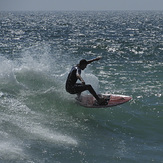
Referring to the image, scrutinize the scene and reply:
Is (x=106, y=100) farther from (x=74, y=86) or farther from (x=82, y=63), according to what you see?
(x=82, y=63)

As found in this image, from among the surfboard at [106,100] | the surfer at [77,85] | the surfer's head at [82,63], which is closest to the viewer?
the surfer's head at [82,63]

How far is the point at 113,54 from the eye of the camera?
26.7 metres

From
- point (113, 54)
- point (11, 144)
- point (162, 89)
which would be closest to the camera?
point (11, 144)

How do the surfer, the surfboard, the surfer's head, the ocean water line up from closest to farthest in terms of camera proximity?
the ocean water < the surfer's head < the surfer < the surfboard

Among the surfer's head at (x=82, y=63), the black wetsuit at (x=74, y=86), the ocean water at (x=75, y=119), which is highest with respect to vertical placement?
the surfer's head at (x=82, y=63)

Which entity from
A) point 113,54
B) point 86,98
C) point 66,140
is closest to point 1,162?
point 66,140

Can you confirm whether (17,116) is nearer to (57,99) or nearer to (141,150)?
(57,99)

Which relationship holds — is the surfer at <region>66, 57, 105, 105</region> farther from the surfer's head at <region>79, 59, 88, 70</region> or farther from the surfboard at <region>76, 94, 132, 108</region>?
the surfboard at <region>76, 94, 132, 108</region>

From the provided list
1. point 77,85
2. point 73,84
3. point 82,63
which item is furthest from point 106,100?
point 82,63

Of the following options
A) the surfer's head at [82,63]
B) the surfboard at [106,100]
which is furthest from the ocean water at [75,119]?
the surfer's head at [82,63]

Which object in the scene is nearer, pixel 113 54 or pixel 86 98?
pixel 86 98

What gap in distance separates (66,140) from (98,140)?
1.00 metres

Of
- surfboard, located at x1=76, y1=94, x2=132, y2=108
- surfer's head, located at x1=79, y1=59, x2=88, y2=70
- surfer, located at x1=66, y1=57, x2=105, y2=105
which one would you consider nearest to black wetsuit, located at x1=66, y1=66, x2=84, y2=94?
surfer, located at x1=66, y1=57, x2=105, y2=105

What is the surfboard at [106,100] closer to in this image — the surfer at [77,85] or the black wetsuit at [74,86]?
the surfer at [77,85]
